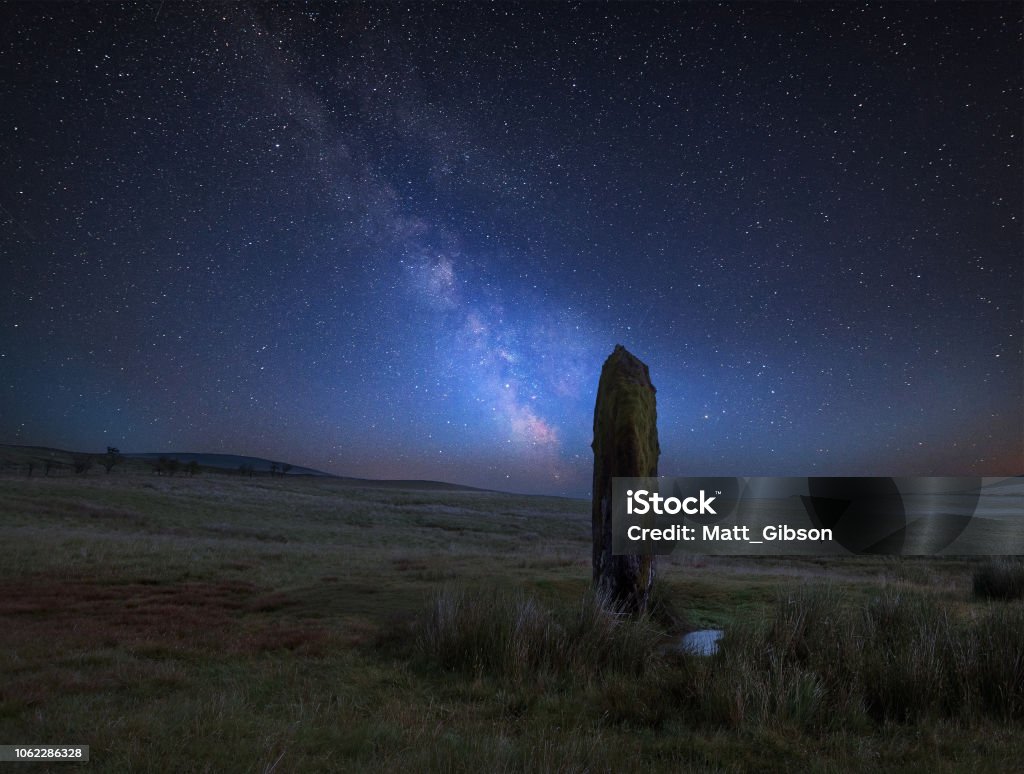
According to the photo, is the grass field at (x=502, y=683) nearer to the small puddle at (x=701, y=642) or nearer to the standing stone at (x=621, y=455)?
the small puddle at (x=701, y=642)

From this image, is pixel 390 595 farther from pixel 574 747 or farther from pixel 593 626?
pixel 574 747

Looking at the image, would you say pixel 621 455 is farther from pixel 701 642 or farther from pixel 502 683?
pixel 502 683

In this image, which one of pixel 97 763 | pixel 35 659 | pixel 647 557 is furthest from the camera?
pixel 647 557

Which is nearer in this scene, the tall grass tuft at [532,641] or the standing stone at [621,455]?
the tall grass tuft at [532,641]

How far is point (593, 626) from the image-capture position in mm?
7676

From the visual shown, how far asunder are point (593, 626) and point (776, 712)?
2596 millimetres

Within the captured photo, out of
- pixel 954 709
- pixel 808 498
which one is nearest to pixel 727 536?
pixel 808 498

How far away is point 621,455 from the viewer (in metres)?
11.2

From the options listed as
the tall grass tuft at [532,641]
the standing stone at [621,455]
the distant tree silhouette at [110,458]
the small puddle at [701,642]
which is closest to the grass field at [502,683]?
the tall grass tuft at [532,641]

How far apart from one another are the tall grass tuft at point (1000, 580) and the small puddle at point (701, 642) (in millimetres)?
6504

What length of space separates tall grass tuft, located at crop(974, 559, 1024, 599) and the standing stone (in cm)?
711

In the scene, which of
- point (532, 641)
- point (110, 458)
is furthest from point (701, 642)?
point (110, 458)

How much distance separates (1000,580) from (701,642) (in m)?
8.23

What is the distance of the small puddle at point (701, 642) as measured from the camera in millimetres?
7492
